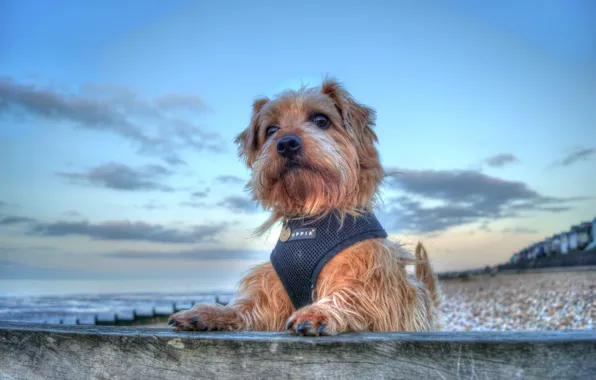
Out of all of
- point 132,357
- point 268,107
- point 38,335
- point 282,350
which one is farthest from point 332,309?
point 268,107

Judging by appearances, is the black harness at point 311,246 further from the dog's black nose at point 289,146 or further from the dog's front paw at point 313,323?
the dog's front paw at point 313,323

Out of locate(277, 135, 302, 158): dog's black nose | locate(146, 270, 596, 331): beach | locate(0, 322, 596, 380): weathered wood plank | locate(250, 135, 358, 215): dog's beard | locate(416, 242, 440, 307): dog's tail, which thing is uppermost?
locate(277, 135, 302, 158): dog's black nose

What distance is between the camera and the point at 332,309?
2697mm

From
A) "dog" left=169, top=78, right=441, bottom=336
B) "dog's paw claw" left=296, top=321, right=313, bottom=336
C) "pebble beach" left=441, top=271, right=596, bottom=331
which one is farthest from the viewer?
"pebble beach" left=441, top=271, right=596, bottom=331

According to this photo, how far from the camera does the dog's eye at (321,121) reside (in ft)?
12.0

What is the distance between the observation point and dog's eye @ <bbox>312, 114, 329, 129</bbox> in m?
3.66

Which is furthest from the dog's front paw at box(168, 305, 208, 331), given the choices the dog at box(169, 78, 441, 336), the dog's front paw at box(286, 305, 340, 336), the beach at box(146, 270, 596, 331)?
the beach at box(146, 270, 596, 331)

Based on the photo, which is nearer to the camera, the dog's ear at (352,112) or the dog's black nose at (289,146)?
the dog's black nose at (289,146)

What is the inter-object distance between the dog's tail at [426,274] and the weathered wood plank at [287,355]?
1.90 m

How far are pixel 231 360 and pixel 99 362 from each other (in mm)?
724

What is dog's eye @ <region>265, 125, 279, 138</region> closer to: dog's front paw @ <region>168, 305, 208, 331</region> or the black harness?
the black harness

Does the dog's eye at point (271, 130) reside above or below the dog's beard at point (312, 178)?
above

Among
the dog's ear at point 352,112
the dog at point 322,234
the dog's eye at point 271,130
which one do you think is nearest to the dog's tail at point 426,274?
the dog at point 322,234

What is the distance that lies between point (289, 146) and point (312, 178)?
0.27 metres
